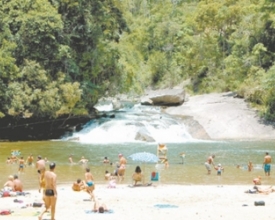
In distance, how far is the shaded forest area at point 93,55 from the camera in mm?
46031

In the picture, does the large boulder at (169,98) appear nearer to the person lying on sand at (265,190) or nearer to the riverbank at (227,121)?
the riverbank at (227,121)

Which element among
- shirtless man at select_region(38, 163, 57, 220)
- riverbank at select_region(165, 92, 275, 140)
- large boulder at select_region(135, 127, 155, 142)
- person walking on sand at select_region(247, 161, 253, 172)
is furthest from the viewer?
riverbank at select_region(165, 92, 275, 140)

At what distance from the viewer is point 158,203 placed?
19.4 meters

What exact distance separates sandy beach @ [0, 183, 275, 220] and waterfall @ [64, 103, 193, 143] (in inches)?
885

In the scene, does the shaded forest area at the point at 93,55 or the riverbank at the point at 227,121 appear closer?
the shaded forest area at the point at 93,55

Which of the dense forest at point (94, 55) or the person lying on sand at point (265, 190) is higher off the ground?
the dense forest at point (94, 55)

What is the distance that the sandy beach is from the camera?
16.7 meters

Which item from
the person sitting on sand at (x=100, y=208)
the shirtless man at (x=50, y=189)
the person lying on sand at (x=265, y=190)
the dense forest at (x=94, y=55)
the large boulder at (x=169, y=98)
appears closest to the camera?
the shirtless man at (x=50, y=189)

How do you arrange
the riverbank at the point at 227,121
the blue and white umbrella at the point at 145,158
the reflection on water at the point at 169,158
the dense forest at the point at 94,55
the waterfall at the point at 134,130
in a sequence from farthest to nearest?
1. the riverbank at the point at 227,121
2. the waterfall at the point at 134,130
3. the dense forest at the point at 94,55
4. the reflection on water at the point at 169,158
5. the blue and white umbrella at the point at 145,158

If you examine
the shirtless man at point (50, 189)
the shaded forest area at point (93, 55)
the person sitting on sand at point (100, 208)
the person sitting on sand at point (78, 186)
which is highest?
the shaded forest area at point (93, 55)

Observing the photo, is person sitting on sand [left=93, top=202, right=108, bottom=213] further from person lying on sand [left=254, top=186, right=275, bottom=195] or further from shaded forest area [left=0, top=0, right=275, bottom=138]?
shaded forest area [left=0, top=0, right=275, bottom=138]

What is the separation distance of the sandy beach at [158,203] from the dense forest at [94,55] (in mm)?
23363

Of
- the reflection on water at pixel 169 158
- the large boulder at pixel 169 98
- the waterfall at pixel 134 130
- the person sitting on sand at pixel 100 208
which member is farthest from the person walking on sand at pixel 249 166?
the large boulder at pixel 169 98

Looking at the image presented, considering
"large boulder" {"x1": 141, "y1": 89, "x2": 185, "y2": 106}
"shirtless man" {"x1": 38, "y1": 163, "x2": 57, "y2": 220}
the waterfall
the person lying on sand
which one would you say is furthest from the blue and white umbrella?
"large boulder" {"x1": 141, "y1": 89, "x2": 185, "y2": 106}
